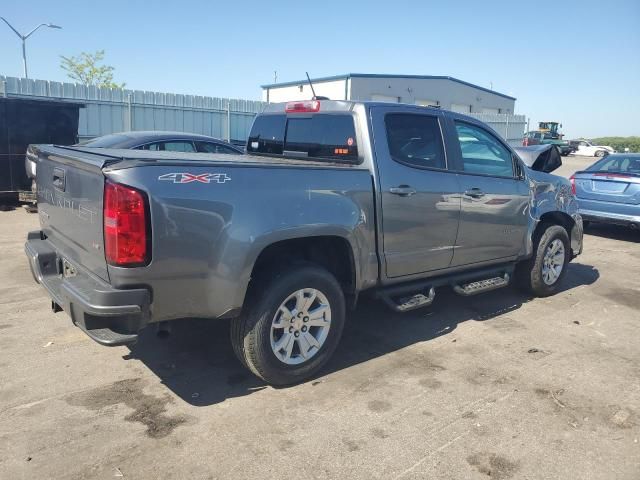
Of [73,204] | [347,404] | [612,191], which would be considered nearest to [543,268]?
[347,404]

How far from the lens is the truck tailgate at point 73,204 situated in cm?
312

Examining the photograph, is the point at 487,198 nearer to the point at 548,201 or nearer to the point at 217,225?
the point at 548,201

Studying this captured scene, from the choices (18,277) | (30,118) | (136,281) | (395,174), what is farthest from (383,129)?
(30,118)

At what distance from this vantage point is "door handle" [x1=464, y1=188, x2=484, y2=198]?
4829 millimetres

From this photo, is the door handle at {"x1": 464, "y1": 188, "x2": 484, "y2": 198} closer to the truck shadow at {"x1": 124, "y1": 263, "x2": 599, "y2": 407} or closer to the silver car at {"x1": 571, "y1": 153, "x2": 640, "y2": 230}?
the truck shadow at {"x1": 124, "y1": 263, "x2": 599, "y2": 407}

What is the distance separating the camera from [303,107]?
189 inches

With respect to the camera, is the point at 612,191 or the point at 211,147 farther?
the point at 612,191

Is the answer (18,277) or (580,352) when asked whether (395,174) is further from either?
(18,277)

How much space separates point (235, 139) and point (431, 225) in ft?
48.9

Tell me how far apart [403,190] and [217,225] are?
1.67 m

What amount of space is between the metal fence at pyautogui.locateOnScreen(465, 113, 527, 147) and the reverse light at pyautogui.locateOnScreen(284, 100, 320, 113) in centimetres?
2512

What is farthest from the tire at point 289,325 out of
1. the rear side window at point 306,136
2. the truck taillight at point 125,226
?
the rear side window at point 306,136

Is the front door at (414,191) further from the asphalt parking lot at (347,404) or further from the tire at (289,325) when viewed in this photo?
the asphalt parking lot at (347,404)

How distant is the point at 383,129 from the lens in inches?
169
